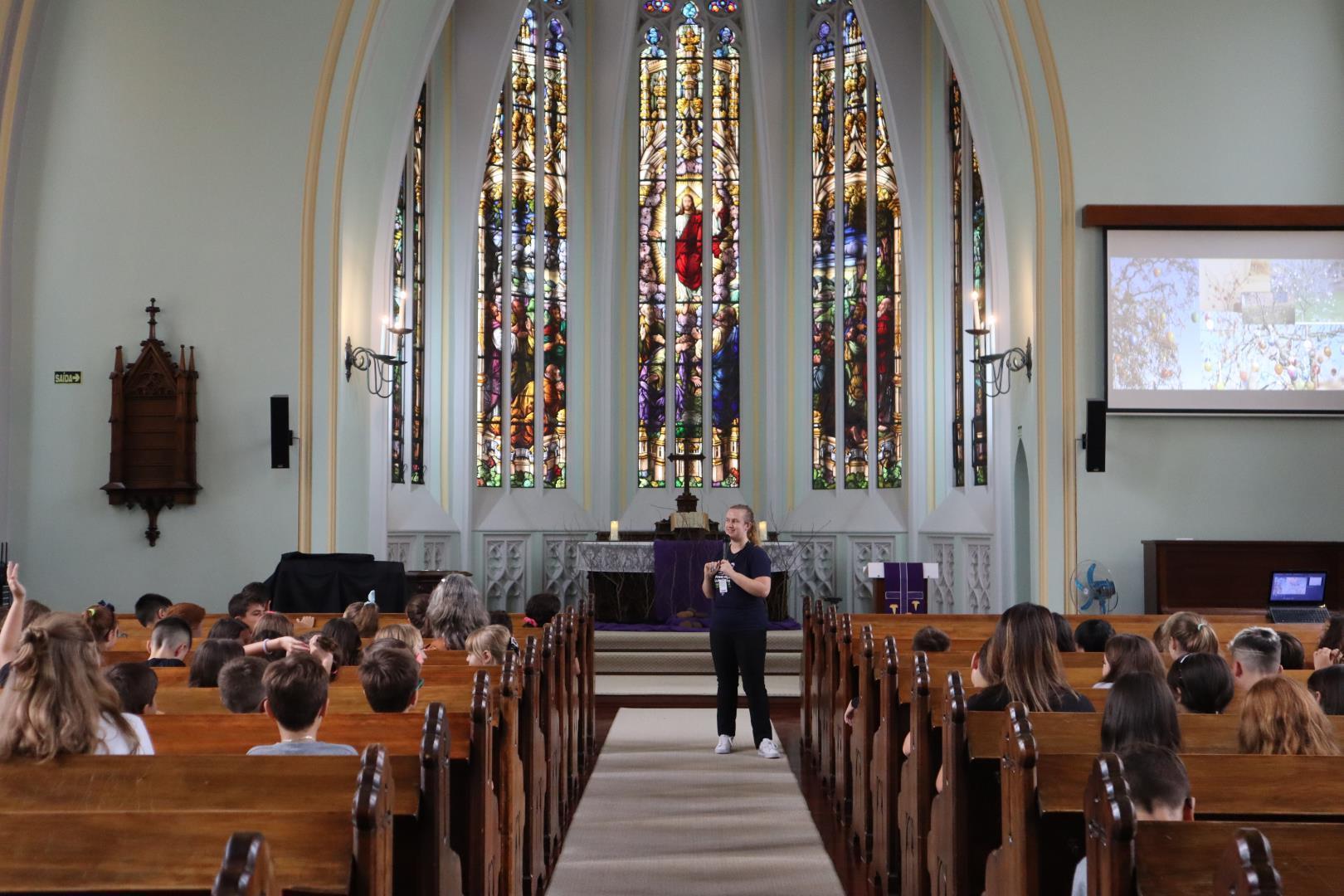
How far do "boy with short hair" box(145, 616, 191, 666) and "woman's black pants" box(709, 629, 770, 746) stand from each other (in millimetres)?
2916

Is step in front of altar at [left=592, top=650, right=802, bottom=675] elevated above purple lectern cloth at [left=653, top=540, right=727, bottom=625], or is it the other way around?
purple lectern cloth at [left=653, top=540, right=727, bottom=625]

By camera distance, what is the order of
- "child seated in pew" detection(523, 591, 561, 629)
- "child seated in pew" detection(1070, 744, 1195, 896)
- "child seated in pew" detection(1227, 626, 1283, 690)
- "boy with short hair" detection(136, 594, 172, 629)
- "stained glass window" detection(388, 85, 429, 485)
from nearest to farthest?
"child seated in pew" detection(1070, 744, 1195, 896), "child seated in pew" detection(1227, 626, 1283, 690), "boy with short hair" detection(136, 594, 172, 629), "child seated in pew" detection(523, 591, 561, 629), "stained glass window" detection(388, 85, 429, 485)

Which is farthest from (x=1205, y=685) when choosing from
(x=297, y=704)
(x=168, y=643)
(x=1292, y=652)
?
(x=168, y=643)

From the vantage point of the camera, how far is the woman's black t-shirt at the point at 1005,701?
149 inches

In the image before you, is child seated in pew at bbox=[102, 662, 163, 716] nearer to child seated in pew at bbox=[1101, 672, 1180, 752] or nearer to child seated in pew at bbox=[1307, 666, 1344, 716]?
child seated in pew at bbox=[1101, 672, 1180, 752]

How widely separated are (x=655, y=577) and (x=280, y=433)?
4476mm

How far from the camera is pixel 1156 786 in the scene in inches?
91.7

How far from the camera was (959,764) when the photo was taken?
11.2 ft

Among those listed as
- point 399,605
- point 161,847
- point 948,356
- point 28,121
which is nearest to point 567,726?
point 399,605

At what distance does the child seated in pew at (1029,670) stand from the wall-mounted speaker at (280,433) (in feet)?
23.9

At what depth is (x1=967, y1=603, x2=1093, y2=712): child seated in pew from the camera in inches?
149

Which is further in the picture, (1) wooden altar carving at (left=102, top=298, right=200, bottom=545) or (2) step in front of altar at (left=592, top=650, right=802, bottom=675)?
(2) step in front of altar at (left=592, top=650, right=802, bottom=675)

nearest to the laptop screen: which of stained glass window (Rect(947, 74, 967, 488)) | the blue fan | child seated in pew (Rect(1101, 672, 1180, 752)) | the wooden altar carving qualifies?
the blue fan

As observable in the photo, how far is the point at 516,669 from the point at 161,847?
8.03ft
